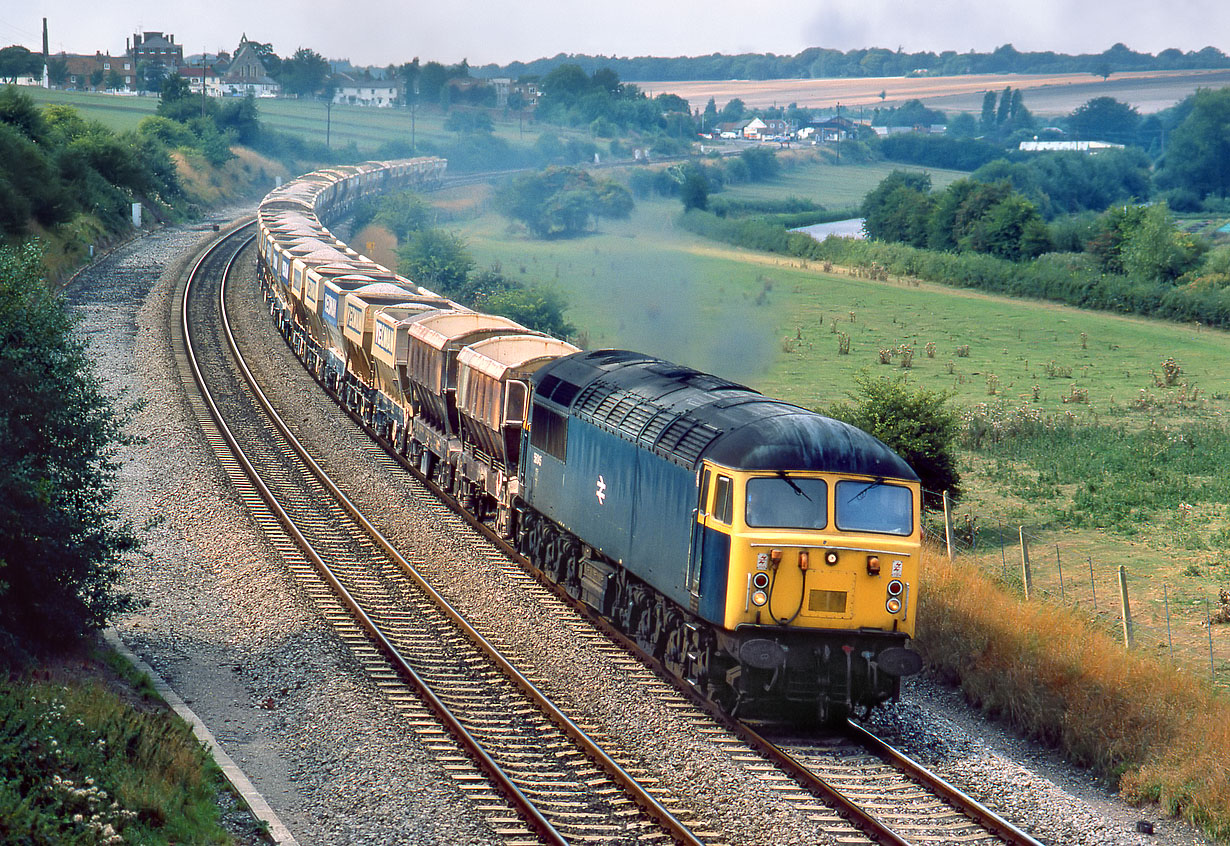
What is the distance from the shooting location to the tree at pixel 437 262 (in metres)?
64.1

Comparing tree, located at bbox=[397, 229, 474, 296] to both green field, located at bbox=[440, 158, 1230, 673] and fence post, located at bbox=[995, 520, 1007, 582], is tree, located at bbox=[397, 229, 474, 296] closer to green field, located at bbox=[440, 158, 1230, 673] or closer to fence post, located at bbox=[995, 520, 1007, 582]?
green field, located at bbox=[440, 158, 1230, 673]

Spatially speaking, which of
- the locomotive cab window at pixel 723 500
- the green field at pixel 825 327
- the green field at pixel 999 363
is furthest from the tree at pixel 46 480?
the green field at pixel 825 327

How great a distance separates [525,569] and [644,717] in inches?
285

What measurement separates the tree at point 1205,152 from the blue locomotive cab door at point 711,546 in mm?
161959

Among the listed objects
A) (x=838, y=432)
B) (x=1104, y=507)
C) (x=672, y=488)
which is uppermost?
(x=838, y=432)

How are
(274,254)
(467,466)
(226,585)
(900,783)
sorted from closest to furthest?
1. (900,783)
2. (226,585)
3. (467,466)
4. (274,254)

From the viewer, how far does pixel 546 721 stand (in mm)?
15664

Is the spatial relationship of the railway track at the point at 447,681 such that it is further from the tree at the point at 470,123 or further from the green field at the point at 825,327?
the tree at the point at 470,123

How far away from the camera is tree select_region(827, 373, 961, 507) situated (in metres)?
28.4

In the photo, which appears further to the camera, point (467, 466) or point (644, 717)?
point (467, 466)

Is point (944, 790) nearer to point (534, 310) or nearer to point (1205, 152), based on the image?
point (534, 310)

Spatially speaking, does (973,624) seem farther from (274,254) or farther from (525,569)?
(274,254)

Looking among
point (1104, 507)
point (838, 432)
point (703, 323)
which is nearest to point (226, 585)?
point (838, 432)

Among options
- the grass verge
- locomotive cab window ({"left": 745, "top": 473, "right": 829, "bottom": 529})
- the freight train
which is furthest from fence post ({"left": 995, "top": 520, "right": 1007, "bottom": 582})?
the grass verge
